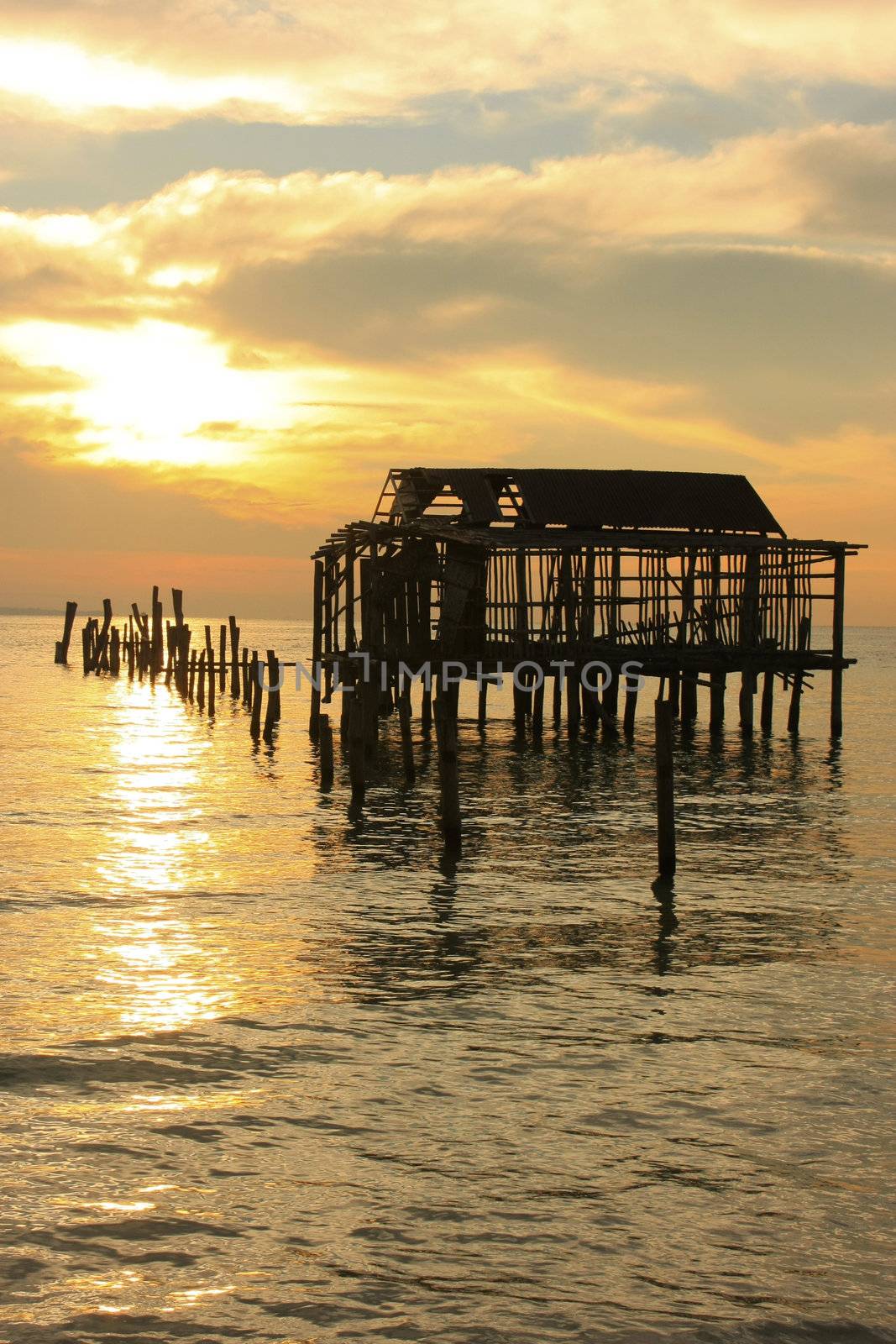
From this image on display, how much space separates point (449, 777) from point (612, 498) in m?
18.9

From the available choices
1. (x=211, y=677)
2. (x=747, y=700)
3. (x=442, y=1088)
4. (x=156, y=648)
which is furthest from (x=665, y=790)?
(x=156, y=648)

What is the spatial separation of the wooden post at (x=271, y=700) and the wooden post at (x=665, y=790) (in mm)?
17174

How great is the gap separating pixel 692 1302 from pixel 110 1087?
13.9 ft

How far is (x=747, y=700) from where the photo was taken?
36125 mm

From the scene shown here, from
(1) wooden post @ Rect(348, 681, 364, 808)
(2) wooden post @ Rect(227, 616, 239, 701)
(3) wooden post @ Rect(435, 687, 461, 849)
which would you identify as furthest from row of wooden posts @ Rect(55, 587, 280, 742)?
(3) wooden post @ Rect(435, 687, 461, 849)

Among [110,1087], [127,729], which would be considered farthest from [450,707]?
[127,729]

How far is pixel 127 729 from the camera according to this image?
36625mm

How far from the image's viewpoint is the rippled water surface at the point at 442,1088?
651 centimetres

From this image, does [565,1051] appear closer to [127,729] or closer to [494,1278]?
[494,1278]

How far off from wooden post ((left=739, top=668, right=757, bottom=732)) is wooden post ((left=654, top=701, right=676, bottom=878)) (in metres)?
19.6

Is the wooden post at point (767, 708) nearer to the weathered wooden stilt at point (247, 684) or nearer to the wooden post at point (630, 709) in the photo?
the wooden post at point (630, 709)

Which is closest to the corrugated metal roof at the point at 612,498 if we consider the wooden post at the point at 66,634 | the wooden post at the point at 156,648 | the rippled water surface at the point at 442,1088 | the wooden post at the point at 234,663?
the wooden post at the point at 234,663

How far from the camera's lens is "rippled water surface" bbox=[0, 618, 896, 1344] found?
6512 millimetres

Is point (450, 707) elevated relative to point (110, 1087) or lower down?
elevated
